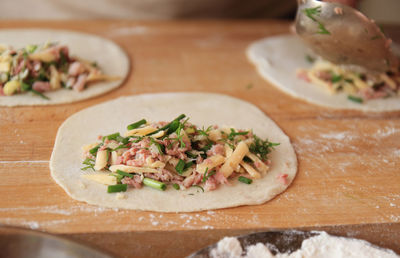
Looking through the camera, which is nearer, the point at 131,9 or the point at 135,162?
the point at 135,162

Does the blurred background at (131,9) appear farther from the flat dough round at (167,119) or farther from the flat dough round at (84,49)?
the flat dough round at (167,119)

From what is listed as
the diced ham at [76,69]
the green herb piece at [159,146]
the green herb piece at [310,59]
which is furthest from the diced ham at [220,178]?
the green herb piece at [310,59]

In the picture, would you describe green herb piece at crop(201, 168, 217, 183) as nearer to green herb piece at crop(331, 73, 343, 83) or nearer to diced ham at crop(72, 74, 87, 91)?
diced ham at crop(72, 74, 87, 91)

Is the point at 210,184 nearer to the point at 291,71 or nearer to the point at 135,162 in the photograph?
the point at 135,162

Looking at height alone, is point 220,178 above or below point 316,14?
below

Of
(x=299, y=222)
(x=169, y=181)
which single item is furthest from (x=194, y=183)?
(x=299, y=222)

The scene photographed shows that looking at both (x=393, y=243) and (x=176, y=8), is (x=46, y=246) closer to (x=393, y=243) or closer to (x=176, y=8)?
(x=393, y=243)

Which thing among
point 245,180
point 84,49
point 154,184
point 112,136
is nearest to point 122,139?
point 112,136
